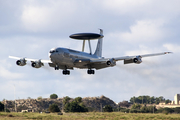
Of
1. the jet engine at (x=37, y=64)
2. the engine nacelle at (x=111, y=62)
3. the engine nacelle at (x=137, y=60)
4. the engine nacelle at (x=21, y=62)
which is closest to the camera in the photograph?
the engine nacelle at (x=137, y=60)

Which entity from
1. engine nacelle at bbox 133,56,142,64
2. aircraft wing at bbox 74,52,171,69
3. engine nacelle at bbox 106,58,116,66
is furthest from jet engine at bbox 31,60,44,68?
engine nacelle at bbox 133,56,142,64

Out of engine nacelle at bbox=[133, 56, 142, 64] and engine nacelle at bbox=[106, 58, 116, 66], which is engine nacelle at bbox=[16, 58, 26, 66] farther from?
engine nacelle at bbox=[133, 56, 142, 64]

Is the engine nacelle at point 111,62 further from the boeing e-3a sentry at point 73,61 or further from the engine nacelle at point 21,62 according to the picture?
the engine nacelle at point 21,62

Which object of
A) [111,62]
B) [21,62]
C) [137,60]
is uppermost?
[21,62]

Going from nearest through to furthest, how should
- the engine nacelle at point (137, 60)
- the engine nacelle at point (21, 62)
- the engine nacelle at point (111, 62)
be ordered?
the engine nacelle at point (137, 60), the engine nacelle at point (111, 62), the engine nacelle at point (21, 62)

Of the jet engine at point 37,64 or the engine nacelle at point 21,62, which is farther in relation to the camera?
the engine nacelle at point 21,62

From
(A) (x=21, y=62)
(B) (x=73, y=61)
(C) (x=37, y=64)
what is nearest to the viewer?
(B) (x=73, y=61)

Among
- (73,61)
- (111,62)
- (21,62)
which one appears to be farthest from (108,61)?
(21,62)

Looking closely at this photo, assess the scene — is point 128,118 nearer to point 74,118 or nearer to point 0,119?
point 74,118

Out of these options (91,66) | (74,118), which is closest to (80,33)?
(91,66)

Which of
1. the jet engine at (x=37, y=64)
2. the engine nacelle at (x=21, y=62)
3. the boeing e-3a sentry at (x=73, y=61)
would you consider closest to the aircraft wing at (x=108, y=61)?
the boeing e-3a sentry at (x=73, y=61)

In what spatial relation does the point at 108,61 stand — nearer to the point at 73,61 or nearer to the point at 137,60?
the point at 137,60

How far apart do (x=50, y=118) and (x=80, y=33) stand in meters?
34.1

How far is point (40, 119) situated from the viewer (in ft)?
375
